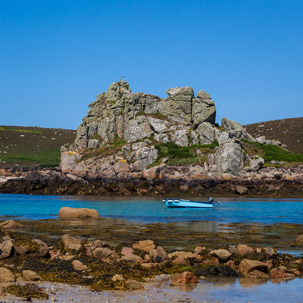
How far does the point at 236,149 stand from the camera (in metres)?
91.4

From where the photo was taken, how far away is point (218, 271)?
18344 mm

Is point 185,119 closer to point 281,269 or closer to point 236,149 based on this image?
point 236,149

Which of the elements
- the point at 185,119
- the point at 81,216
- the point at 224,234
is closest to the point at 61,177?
the point at 185,119

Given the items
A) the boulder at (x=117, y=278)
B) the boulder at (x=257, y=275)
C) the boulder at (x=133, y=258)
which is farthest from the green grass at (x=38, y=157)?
the boulder at (x=117, y=278)

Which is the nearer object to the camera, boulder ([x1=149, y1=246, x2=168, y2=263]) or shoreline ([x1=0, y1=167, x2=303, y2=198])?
boulder ([x1=149, y1=246, x2=168, y2=263])

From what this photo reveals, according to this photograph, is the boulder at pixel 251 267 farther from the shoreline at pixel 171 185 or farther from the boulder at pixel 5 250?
the shoreline at pixel 171 185

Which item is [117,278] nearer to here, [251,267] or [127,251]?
[127,251]

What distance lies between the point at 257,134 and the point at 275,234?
16576 cm

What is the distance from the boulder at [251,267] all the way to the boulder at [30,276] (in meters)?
7.40

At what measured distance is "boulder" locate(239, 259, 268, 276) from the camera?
721 inches

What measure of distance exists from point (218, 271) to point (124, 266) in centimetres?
349

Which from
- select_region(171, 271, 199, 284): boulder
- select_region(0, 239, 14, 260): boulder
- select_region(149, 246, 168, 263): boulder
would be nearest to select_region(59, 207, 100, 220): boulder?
select_region(0, 239, 14, 260): boulder

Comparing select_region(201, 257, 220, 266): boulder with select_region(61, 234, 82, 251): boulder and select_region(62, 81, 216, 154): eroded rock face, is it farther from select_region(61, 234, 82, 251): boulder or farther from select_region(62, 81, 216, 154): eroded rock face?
select_region(62, 81, 216, 154): eroded rock face

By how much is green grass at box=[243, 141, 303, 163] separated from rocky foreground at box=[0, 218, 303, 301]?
253 ft
